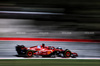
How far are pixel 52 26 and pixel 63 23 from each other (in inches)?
13.0

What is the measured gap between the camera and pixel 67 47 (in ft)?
15.4

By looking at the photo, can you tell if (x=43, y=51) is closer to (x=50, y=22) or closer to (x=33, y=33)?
(x=33, y=33)

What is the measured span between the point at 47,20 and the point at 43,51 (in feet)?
2.96

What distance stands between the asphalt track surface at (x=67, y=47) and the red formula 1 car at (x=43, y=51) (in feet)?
0.31

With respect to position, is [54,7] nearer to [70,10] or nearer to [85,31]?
[70,10]

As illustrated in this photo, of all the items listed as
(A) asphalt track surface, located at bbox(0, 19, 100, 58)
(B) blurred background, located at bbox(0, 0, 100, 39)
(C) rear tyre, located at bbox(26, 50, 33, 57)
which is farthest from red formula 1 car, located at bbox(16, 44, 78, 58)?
(B) blurred background, located at bbox(0, 0, 100, 39)

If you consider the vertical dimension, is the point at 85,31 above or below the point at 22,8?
below

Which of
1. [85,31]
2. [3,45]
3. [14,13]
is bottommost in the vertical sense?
[3,45]

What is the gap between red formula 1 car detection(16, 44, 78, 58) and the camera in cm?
464

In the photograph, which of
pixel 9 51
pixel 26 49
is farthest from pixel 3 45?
pixel 26 49

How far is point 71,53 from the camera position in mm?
4715

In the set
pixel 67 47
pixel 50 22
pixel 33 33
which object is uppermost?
pixel 50 22

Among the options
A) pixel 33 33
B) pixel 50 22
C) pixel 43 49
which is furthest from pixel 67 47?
pixel 33 33

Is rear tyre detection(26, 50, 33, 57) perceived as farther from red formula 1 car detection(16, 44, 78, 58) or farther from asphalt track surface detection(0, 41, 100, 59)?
asphalt track surface detection(0, 41, 100, 59)
